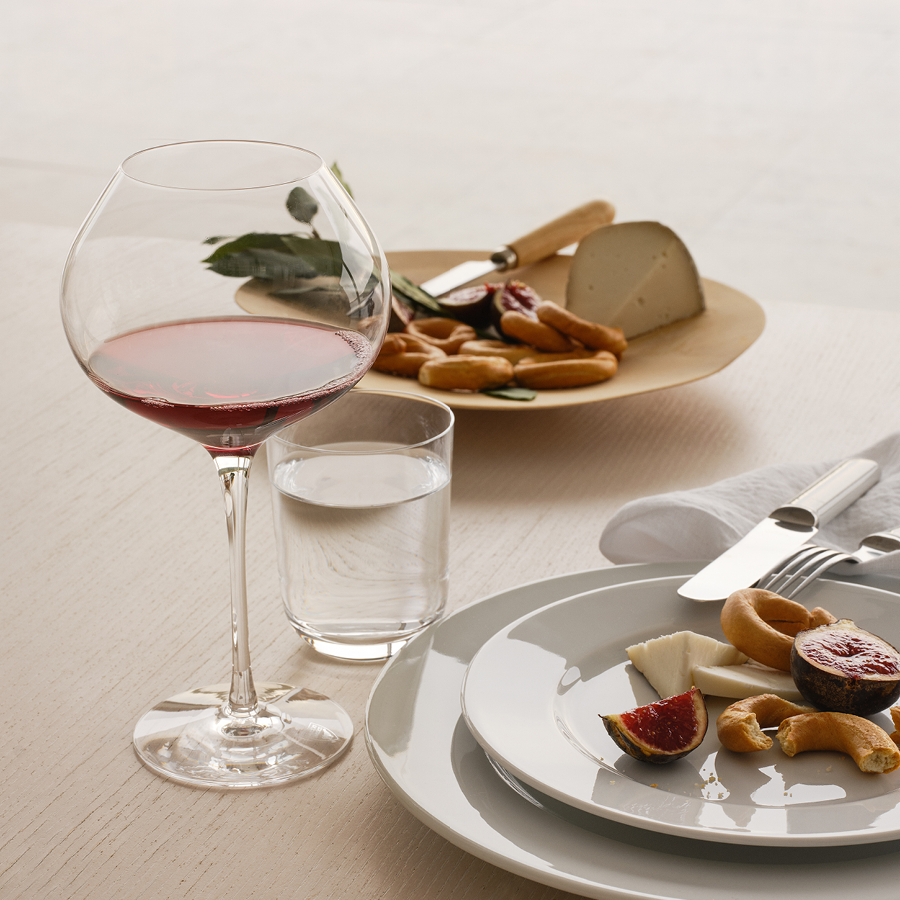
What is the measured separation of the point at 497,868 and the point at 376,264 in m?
0.33

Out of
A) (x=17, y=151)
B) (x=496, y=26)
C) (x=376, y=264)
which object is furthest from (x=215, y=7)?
(x=376, y=264)

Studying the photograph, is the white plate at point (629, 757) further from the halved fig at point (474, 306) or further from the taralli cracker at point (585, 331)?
the halved fig at point (474, 306)

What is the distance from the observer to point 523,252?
1503mm

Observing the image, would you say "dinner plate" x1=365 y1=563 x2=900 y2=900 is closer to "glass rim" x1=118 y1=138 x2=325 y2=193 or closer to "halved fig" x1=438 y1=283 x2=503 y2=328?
"glass rim" x1=118 y1=138 x2=325 y2=193

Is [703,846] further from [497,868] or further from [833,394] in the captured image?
[833,394]

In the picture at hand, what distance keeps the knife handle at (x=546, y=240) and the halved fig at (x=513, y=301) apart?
0.42ft

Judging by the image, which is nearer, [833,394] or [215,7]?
[833,394]

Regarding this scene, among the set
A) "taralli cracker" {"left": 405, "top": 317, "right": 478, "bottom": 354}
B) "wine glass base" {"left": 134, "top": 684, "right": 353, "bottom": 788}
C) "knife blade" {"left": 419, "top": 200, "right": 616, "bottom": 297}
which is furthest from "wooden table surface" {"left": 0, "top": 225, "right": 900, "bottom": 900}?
"knife blade" {"left": 419, "top": 200, "right": 616, "bottom": 297}

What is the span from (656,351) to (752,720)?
0.72 meters

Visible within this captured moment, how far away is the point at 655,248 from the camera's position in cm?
141

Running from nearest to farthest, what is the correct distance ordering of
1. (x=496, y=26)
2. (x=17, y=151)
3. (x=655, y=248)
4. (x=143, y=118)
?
(x=655, y=248) < (x=17, y=151) < (x=143, y=118) < (x=496, y=26)

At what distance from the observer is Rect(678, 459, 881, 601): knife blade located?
77cm

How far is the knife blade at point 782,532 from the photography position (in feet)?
2.53

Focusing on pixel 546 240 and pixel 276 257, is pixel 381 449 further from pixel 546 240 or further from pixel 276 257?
pixel 546 240
